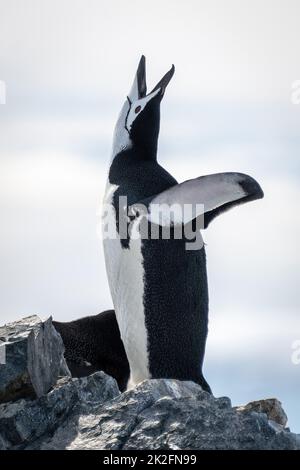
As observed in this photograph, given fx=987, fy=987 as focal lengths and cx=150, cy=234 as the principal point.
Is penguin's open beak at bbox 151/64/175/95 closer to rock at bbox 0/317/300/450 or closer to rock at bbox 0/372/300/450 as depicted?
rock at bbox 0/317/300/450

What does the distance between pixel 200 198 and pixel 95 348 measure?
159 centimetres

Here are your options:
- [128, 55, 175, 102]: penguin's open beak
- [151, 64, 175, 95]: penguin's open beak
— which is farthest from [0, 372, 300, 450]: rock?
[128, 55, 175, 102]: penguin's open beak

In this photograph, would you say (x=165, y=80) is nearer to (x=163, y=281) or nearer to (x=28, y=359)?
(x=163, y=281)

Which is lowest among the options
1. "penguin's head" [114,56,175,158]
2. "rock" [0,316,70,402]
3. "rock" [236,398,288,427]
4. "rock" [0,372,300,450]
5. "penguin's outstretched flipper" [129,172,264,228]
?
"rock" [236,398,288,427]

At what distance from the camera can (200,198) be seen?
683 centimetres

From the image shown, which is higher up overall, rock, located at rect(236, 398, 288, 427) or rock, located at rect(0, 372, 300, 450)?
rock, located at rect(0, 372, 300, 450)

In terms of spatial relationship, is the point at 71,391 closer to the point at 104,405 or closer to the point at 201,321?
the point at 104,405

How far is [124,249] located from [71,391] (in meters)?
2.47

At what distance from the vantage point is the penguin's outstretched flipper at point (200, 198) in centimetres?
664

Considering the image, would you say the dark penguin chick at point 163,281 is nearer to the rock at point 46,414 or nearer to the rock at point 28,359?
the rock at point 28,359

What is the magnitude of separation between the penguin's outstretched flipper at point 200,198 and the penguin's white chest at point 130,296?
28 cm

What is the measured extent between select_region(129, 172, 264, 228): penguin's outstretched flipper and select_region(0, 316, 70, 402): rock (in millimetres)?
1755

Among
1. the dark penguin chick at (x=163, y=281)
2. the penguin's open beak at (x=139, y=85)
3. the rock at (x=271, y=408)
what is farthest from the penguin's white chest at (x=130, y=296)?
the penguin's open beak at (x=139, y=85)

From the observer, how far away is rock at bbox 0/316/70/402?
15.8 ft
